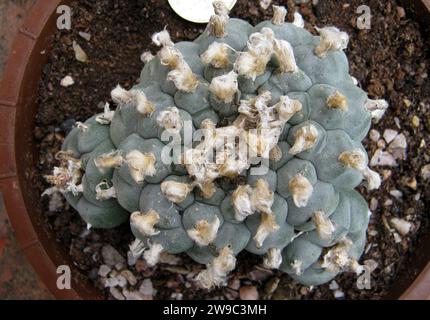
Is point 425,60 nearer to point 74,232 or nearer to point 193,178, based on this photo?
point 193,178

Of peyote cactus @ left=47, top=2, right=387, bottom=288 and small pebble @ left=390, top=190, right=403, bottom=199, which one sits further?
small pebble @ left=390, top=190, right=403, bottom=199

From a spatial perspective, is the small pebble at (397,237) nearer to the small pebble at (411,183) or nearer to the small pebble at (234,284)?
the small pebble at (411,183)

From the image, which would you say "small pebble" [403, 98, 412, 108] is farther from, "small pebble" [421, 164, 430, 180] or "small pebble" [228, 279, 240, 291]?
"small pebble" [228, 279, 240, 291]

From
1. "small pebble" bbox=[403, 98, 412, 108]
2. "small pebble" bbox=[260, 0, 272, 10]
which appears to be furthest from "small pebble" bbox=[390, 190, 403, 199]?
"small pebble" bbox=[260, 0, 272, 10]

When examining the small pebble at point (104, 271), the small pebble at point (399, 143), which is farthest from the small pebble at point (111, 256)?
the small pebble at point (399, 143)

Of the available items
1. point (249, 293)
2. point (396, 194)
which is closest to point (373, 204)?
point (396, 194)

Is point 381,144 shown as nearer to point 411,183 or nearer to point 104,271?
point 411,183
